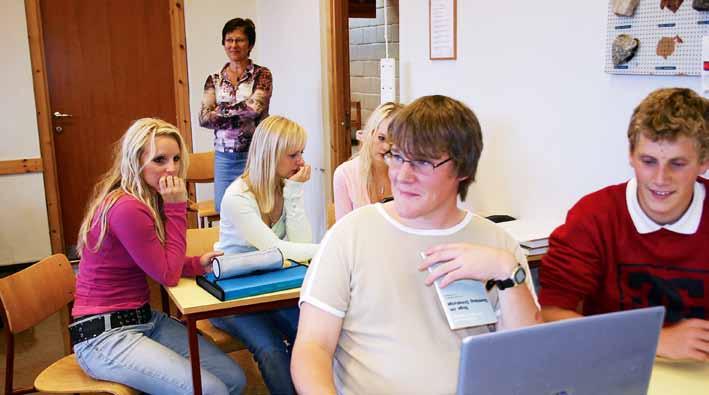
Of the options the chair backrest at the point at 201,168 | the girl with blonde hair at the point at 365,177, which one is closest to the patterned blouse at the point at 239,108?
the chair backrest at the point at 201,168

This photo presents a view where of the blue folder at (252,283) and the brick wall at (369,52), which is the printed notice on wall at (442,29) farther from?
the brick wall at (369,52)

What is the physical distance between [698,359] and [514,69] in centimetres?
152

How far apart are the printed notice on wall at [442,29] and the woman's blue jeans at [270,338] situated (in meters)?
1.36

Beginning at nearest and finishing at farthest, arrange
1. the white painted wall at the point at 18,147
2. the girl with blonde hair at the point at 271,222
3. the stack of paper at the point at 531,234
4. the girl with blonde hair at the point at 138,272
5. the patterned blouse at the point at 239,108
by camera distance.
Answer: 1. the girl with blonde hair at the point at 138,272
2. the stack of paper at the point at 531,234
3. the girl with blonde hair at the point at 271,222
4. the patterned blouse at the point at 239,108
5. the white painted wall at the point at 18,147

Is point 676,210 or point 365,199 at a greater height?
point 676,210

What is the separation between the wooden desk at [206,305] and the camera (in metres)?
1.98

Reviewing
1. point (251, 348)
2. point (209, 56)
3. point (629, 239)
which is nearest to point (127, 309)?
point (251, 348)

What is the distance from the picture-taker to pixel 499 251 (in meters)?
1.31

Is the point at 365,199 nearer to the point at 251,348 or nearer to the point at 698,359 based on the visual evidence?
the point at 251,348

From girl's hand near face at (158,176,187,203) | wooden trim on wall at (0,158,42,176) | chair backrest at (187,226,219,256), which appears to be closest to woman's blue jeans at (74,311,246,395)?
girl's hand near face at (158,176,187,203)

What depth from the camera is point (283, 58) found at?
17.0 ft

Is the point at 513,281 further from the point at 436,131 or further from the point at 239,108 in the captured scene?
the point at 239,108

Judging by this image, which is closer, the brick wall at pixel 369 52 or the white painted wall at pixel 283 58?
the white painted wall at pixel 283 58

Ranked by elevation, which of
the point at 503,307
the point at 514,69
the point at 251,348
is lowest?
the point at 251,348
